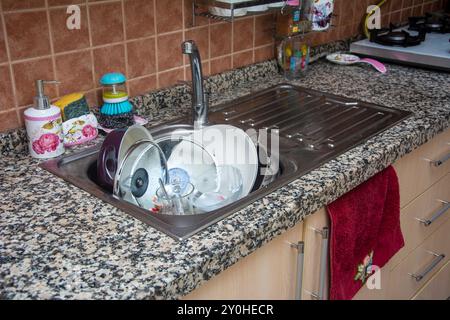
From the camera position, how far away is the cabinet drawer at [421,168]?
4.47 ft

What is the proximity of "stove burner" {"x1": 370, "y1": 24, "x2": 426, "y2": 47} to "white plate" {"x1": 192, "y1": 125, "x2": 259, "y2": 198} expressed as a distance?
95 cm

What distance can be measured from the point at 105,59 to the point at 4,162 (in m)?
0.35

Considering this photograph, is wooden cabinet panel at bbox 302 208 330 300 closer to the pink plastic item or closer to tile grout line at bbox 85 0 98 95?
tile grout line at bbox 85 0 98 95

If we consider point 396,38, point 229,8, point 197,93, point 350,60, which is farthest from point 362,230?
point 396,38

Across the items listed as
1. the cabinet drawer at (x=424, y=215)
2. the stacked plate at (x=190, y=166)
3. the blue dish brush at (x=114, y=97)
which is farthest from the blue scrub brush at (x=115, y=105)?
the cabinet drawer at (x=424, y=215)

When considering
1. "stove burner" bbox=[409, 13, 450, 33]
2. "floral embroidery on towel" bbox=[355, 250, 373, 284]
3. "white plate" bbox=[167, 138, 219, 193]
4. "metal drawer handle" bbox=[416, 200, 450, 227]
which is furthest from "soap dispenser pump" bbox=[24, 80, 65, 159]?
"stove burner" bbox=[409, 13, 450, 33]

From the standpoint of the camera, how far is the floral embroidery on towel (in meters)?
→ 1.24

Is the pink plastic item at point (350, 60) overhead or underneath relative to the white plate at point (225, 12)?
underneath

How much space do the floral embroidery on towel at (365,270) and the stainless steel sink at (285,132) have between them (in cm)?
28

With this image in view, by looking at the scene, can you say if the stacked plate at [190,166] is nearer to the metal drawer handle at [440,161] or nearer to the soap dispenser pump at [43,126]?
the soap dispenser pump at [43,126]

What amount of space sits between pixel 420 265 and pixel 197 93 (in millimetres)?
871

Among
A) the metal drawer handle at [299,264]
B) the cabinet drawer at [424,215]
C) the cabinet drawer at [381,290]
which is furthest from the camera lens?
the cabinet drawer at [424,215]

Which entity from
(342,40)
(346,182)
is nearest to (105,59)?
(346,182)

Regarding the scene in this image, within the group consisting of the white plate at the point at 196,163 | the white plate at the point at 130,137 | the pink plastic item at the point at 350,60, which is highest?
the white plate at the point at 130,137
